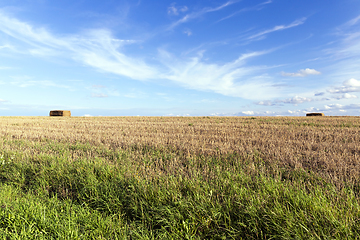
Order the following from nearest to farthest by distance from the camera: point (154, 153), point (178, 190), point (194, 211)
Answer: point (194, 211) → point (178, 190) → point (154, 153)

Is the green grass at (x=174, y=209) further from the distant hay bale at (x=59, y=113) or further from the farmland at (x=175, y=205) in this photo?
the distant hay bale at (x=59, y=113)

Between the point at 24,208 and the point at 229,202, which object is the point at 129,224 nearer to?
the point at 229,202

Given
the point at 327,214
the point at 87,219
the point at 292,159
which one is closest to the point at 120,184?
the point at 87,219

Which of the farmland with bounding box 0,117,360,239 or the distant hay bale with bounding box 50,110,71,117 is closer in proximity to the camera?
the farmland with bounding box 0,117,360,239

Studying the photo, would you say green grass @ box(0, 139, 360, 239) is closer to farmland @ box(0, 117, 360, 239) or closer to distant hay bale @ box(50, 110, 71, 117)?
farmland @ box(0, 117, 360, 239)

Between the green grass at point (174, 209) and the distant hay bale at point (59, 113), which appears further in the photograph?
the distant hay bale at point (59, 113)

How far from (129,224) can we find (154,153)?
3.29 m

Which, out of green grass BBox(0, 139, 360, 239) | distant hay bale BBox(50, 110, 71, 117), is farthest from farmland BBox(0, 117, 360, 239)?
distant hay bale BBox(50, 110, 71, 117)

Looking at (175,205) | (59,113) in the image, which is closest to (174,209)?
(175,205)

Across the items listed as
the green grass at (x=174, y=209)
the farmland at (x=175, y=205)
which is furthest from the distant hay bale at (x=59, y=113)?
the green grass at (x=174, y=209)

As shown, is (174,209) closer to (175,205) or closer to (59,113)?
(175,205)

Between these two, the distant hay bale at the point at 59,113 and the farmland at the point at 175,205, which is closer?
the farmland at the point at 175,205

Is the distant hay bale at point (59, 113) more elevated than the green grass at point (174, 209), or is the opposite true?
the distant hay bale at point (59, 113)

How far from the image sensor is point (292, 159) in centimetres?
529
